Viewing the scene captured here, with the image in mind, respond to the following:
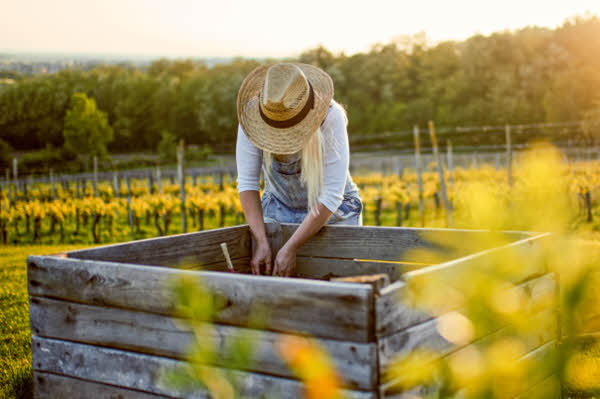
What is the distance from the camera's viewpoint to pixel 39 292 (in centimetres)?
230

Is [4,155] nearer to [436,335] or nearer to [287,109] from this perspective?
[287,109]

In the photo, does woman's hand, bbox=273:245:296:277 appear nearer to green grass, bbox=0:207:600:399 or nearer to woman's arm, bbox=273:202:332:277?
woman's arm, bbox=273:202:332:277

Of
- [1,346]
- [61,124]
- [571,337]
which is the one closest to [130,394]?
[571,337]

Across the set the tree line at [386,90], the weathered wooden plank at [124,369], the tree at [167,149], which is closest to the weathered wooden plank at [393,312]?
the weathered wooden plank at [124,369]

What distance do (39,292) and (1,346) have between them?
2.21 m

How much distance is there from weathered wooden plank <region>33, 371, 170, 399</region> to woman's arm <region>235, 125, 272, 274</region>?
3.60ft

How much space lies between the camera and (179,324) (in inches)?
Answer: 75.4

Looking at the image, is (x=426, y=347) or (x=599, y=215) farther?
(x=599, y=215)

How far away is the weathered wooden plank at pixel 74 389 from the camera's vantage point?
2043 mm

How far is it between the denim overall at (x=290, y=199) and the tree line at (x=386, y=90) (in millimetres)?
50733

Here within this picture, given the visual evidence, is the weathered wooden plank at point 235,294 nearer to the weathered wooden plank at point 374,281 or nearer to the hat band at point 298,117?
the weathered wooden plank at point 374,281

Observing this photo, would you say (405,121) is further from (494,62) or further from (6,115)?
(6,115)

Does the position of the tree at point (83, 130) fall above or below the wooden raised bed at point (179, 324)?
above

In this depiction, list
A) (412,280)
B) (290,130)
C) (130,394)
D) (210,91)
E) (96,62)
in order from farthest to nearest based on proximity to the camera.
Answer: (96,62)
(210,91)
(290,130)
(130,394)
(412,280)
